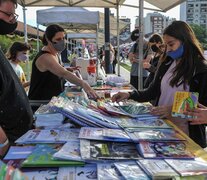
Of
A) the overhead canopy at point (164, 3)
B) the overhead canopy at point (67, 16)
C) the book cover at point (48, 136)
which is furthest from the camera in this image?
the overhead canopy at point (67, 16)

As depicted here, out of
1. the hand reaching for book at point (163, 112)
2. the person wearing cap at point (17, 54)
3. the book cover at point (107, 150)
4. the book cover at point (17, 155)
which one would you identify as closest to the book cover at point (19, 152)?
the book cover at point (17, 155)

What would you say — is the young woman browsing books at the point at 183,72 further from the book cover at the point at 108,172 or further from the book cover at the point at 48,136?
the book cover at the point at 108,172

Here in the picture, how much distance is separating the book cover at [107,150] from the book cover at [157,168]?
7 cm

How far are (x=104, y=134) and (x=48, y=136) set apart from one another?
28 centimetres

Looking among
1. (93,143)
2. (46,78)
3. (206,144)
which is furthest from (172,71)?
(46,78)

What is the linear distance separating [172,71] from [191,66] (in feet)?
0.62

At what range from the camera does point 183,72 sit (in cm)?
223

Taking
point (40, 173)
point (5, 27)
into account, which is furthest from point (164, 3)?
point (40, 173)

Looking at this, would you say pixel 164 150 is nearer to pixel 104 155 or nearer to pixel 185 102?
pixel 104 155

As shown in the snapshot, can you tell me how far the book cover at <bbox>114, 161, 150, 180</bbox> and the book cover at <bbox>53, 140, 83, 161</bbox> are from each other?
0.54ft

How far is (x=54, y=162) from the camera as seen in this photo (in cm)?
124

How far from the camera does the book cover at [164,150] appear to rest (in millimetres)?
1335

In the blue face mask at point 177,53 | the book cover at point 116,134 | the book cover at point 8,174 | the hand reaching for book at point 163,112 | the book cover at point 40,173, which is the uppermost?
the blue face mask at point 177,53

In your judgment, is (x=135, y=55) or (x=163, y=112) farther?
(x=135, y=55)
